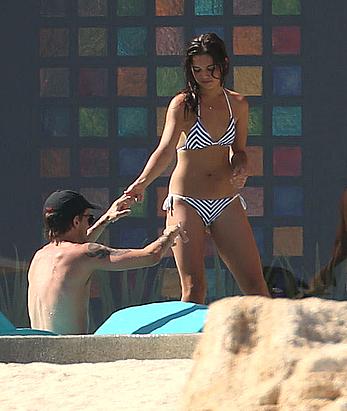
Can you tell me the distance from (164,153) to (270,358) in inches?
127

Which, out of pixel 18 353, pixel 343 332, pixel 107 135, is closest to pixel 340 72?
pixel 107 135

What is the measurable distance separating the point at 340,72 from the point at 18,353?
3.50 meters

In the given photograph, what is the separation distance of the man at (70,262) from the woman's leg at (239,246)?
8.7 inches

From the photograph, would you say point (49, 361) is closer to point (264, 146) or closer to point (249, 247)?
point (249, 247)

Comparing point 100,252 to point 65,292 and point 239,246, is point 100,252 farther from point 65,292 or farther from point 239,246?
point 239,246

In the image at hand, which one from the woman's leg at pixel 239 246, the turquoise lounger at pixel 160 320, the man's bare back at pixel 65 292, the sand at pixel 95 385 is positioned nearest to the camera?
the sand at pixel 95 385

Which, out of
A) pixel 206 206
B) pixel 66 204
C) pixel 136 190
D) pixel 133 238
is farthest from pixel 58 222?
pixel 133 238

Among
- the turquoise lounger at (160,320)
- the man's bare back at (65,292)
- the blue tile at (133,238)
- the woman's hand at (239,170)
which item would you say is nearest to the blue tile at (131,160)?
the blue tile at (133,238)

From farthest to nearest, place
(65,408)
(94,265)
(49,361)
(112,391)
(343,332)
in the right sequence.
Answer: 1. (94,265)
2. (49,361)
3. (112,391)
4. (65,408)
5. (343,332)

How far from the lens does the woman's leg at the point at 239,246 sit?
6.09m

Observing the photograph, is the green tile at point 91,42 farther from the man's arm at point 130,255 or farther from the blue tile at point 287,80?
the man's arm at point 130,255

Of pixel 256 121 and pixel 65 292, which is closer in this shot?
pixel 65 292

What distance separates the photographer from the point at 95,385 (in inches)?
153

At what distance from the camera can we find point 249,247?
6125mm
